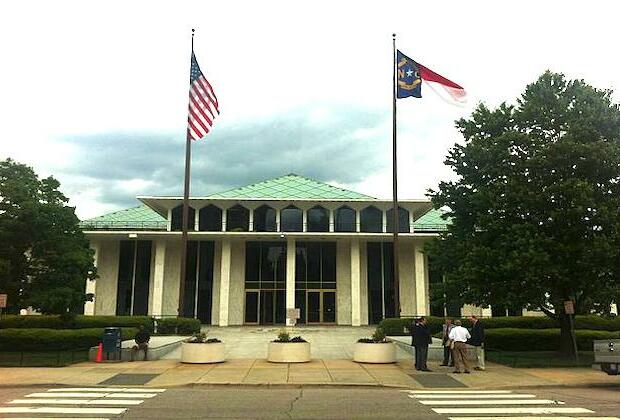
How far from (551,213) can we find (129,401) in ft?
47.6

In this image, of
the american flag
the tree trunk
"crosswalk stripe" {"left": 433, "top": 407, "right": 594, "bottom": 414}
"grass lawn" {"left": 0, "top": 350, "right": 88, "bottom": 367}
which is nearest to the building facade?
the american flag

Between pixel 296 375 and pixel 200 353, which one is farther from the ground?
pixel 200 353

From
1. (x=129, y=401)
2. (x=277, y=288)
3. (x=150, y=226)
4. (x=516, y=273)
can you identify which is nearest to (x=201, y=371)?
(x=129, y=401)

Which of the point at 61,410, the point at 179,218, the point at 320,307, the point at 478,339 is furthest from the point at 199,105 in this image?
the point at 320,307

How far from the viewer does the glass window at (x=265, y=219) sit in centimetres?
4047

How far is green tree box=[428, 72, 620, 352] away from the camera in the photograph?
18344mm

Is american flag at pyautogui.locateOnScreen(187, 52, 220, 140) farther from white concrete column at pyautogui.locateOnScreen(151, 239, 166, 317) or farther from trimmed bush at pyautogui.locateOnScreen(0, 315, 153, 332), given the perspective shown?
white concrete column at pyautogui.locateOnScreen(151, 239, 166, 317)

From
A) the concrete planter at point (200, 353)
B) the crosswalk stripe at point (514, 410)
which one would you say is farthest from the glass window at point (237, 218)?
the crosswalk stripe at point (514, 410)

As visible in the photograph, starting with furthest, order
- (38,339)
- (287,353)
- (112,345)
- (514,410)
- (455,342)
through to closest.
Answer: (38,339) → (112,345) → (287,353) → (455,342) → (514,410)

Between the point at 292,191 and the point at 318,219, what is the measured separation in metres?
3.31

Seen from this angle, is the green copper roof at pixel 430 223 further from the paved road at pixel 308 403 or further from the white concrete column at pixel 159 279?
the paved road at pixel 308 403

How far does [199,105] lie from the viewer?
2631cm

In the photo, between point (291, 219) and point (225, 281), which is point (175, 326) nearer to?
point (225, 281)

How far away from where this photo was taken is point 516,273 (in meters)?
18.6
